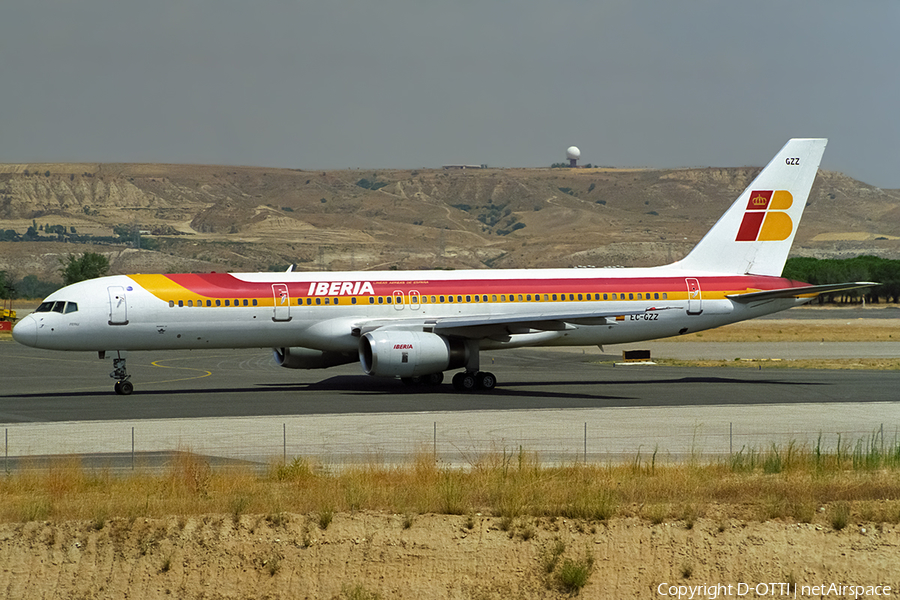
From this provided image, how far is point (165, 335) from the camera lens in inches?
1398

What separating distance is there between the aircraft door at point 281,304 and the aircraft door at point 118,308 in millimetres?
5172

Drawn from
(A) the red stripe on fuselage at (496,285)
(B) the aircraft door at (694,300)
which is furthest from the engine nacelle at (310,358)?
(B) the aircraft door at (694,300)

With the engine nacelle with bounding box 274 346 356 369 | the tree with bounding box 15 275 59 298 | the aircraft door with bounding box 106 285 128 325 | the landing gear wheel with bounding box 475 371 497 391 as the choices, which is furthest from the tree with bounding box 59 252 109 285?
the landing gear wheel with bounding box 475 371 497 391

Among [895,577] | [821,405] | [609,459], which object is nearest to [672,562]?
[895,577]

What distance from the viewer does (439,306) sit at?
124ft

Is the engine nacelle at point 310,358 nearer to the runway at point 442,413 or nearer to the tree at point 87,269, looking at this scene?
the runway at point 442,413

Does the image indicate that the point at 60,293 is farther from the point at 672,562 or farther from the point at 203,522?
the point at 672,562

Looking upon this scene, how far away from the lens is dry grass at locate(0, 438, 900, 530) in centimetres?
1691

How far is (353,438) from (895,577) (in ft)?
44.6

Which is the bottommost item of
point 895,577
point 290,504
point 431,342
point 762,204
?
point 895,577

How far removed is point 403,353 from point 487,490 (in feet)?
55.4

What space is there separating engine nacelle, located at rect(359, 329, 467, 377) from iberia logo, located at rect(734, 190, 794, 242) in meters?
14.5

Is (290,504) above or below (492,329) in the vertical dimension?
below

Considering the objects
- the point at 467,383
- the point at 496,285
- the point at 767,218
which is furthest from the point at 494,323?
the point at 767,218
